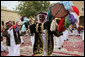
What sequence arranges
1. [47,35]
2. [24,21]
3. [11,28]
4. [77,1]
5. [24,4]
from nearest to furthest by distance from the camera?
[47,35] < [11,28] < [24,21] < [24,4] < [77,1]

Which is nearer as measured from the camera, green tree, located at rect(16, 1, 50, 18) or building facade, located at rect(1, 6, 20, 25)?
green tree, located at rect(16, 1, 50, 18)

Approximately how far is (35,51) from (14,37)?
1.23m

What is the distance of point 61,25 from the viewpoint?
3078mm

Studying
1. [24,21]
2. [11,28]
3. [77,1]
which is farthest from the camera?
[77,1]

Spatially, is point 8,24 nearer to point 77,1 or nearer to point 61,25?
point 61,25

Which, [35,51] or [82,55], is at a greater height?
[35,51]

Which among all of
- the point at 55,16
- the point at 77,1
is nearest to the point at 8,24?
the point at 55,16

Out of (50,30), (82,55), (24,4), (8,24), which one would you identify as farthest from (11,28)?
(24,4)

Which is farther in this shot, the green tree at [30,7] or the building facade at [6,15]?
the building facade at [6,15]

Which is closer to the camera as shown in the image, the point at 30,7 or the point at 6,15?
the point at 30,7

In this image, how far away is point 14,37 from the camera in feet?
14.0

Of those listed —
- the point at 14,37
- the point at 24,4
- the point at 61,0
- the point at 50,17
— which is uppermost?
the point at 24,4

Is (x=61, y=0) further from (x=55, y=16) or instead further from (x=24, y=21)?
(x=24, y=21)

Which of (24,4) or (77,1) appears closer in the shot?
(24,4)
